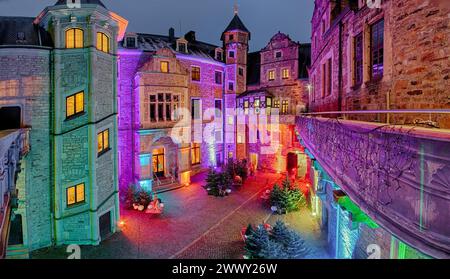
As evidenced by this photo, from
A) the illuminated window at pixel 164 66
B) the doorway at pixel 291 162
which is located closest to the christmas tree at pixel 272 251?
the illuminated window at pixel 164 66

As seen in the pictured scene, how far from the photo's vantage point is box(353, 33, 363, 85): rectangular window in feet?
28.5

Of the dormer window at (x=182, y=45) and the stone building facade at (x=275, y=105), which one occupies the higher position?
the dormer window at (x=182, y=45)

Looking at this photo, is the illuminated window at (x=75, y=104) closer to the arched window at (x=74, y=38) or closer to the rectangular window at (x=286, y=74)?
the arched window at (x=74, y=38)

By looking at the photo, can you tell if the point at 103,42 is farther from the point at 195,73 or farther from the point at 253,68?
the point at 253,68

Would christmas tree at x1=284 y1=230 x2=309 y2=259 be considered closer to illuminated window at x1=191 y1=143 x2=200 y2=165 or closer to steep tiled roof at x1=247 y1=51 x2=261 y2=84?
illuminated window at x1=191 y1=143 x2=200 y2=165

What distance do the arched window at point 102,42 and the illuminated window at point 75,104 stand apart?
2.62 m

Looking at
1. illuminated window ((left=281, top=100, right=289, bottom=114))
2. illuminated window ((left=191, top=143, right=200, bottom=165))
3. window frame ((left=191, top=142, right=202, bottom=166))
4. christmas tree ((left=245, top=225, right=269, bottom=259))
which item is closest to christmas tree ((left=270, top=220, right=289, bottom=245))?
christmas tree ((left=245, top=225, right=269, bottom=259))

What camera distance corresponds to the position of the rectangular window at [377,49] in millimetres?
7562

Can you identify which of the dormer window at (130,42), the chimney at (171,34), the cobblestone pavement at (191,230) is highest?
the chimney at (171,34)

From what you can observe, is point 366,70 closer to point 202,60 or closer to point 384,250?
point 384,250

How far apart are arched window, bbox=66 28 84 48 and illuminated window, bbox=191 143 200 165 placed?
14.0 meters

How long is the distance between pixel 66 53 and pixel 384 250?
14912 millimetres

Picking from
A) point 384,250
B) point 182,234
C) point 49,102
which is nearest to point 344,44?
point 384,250

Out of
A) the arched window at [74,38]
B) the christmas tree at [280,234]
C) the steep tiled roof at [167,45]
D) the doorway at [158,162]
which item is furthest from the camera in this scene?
the doorway at [158,162]
